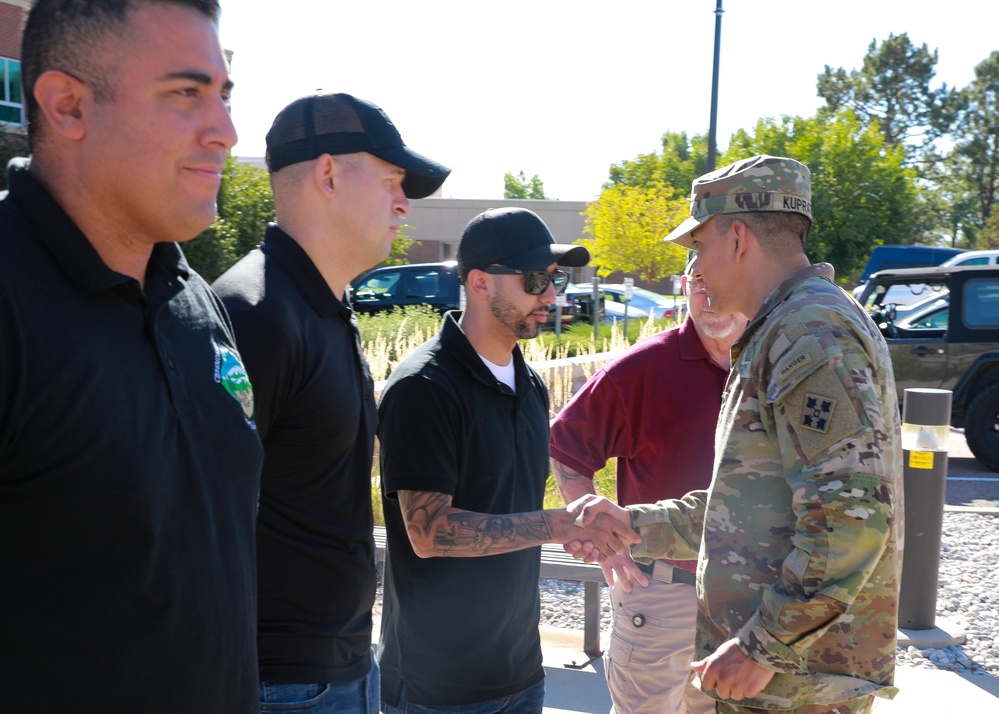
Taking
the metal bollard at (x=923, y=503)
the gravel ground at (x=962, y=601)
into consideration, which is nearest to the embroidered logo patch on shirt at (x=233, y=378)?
the gravel ground at (x=962, y=601)

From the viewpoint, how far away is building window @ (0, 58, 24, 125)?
26141 mm

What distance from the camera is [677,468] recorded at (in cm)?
362

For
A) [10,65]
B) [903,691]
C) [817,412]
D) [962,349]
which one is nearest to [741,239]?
[817,412]

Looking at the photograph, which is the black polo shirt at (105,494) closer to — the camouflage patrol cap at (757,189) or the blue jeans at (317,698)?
the blue jeans at (317,698)

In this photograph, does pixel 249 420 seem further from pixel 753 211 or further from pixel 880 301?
pixel 880 301

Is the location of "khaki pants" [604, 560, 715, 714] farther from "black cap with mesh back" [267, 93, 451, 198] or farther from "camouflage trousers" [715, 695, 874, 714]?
"black cap with mesh back" [267, 93, 451, 198]

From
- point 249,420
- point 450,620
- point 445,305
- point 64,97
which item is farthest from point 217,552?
point 445,305

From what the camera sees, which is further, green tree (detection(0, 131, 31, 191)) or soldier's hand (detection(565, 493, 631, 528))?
green tree (detection(0, 131, 31, 191))

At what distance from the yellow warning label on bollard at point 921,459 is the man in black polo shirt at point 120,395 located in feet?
16.2

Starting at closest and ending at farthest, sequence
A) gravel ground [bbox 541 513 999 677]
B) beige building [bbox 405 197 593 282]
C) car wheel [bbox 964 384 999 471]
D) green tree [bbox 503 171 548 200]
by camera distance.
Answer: gravel ground [bbox 541 513 999 677] < car wheel [bbox 964 384 999 471] < beige building [bbox 405 197 593 282] < green tree [bbox 503 171 548 200]

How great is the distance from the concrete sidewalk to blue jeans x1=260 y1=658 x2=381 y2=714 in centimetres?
247

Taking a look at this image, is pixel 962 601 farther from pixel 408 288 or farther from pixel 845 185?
pixel 845 185

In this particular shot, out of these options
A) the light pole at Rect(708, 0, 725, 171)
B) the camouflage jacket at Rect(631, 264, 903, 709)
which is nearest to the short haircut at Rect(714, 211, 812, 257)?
the camouflage jacket at Rect(631, 264, 903, 709)

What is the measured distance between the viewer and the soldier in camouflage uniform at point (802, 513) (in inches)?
87.9
